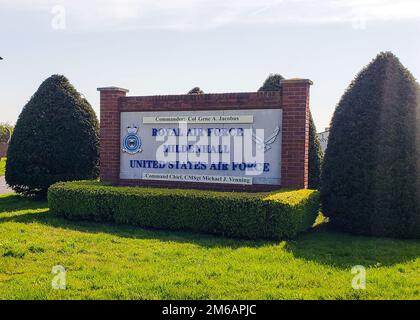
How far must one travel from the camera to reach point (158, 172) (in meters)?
11.2

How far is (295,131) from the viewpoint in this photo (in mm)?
9836

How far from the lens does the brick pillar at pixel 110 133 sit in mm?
11641

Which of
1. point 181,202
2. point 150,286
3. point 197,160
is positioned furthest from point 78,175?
point 150,286

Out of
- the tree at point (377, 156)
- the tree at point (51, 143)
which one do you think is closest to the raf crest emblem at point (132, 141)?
the tree at point (51, 143)

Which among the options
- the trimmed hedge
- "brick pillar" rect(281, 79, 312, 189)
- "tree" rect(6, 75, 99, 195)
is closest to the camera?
the trimmed hedge

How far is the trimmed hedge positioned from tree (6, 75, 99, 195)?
2464 millimetres

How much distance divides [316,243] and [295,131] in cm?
264

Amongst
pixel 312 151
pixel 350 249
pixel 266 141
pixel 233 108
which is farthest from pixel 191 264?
pixel 312 151

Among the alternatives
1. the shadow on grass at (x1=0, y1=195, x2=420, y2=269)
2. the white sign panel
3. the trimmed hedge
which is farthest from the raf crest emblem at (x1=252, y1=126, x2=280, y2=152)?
the shadow on grass at (x1=0, y1=195, x2=420, y2=269)

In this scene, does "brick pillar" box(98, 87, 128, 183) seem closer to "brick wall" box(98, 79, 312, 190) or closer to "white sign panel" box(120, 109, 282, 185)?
"brick wall" box(98, 79, 312, 190)

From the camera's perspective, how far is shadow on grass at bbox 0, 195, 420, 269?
7.14m

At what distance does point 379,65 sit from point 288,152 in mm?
2545

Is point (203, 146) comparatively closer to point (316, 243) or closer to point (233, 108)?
point (233, 108)
